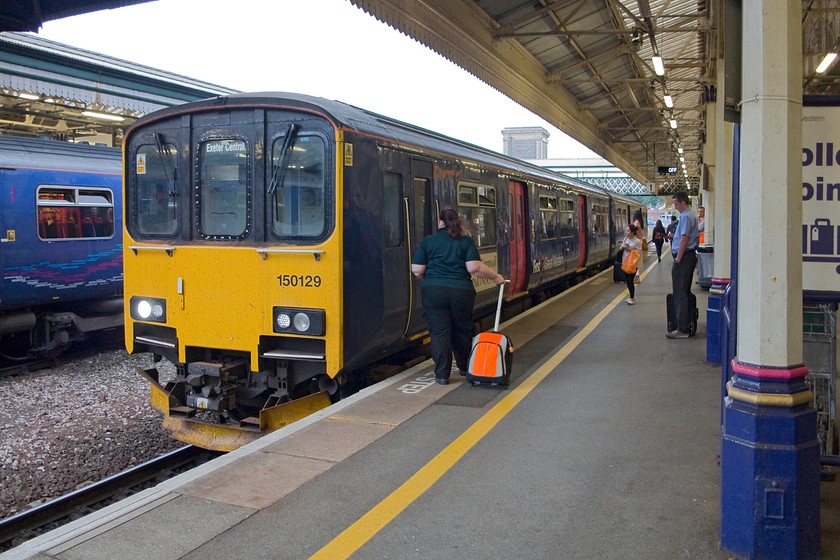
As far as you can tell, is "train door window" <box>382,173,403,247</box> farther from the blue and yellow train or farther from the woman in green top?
the woman in green top

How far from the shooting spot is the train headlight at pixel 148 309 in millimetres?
6793

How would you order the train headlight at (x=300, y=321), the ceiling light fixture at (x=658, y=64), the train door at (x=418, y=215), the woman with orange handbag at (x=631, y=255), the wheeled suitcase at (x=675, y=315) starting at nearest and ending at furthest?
the train headlight at (x=300, y=321) < the train door at (x=418, y=215) < the wheeled suitcase at (x=675, y=315) < the woman with orange handbag at (x=631, y=255) < the ceiling light fixture at (x=658, y=64)

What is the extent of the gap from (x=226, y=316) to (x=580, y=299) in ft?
30.3

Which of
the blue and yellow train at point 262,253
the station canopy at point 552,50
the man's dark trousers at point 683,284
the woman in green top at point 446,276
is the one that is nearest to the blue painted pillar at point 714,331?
the man's dark trousers at point 683,284

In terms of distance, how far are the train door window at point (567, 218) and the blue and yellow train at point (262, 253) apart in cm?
859

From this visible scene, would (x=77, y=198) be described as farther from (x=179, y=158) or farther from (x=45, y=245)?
(x=179, y=158)

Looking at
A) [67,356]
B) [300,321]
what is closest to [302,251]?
[300,321]

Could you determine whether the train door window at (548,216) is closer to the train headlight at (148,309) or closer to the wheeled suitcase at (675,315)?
the wheeled suitcase at (675,315)

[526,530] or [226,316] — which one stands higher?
[226,316]

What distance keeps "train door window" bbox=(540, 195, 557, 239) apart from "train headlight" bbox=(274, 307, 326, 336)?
8.19 m

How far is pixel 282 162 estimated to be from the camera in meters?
6.29

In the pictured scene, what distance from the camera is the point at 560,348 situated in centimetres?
901

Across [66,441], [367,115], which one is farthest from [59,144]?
[367,115]

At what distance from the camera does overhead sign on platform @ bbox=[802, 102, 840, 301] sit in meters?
4.02
